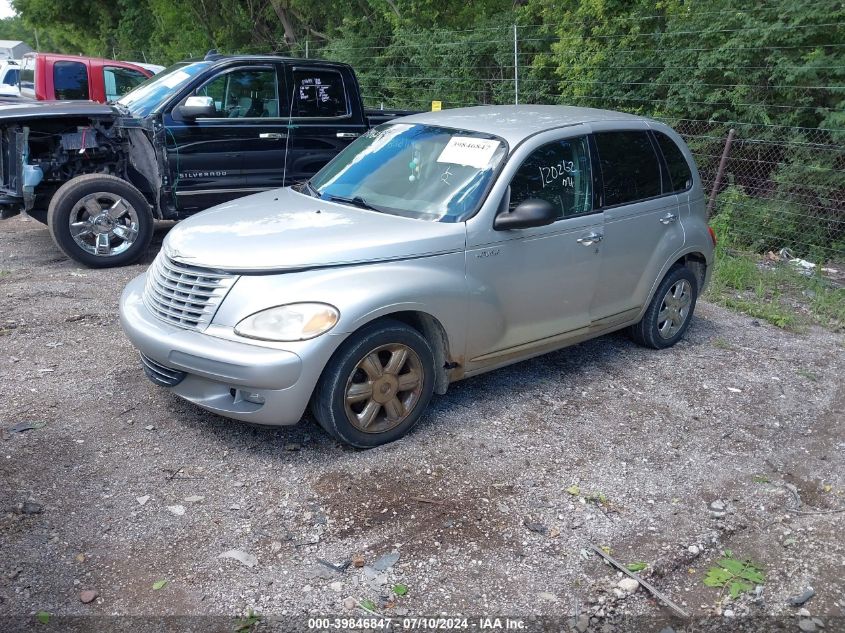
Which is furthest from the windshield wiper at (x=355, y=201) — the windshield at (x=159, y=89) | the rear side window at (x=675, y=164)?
the windshield at (x=159, y=89)

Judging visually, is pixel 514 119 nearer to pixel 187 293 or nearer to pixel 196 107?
pixel 187 293

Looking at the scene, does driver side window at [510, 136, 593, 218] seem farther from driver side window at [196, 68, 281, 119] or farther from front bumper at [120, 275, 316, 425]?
driver side window at [196, 68, 281, 119]

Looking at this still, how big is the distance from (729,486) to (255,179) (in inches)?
232

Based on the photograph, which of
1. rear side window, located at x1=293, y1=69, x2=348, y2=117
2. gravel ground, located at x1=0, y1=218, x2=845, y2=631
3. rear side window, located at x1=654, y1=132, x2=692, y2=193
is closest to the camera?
gravel ground, located at x1=0, y1=218, x2=845, y2=631

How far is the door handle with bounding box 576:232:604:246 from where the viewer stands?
524 cm

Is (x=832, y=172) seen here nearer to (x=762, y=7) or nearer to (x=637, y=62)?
(x=762, y=7)

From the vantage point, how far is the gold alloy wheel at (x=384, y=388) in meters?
4.33

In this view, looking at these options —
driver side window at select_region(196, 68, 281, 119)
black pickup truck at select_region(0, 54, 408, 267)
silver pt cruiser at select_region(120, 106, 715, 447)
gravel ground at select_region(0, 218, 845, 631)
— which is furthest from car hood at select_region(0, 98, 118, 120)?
silver pt cruiser at select_region(120, 106, 715, 447)

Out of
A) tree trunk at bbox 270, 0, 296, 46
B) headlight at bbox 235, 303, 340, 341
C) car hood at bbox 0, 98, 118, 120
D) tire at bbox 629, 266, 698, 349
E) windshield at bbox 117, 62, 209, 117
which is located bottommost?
tire at bbox 629, 266, 698, 349

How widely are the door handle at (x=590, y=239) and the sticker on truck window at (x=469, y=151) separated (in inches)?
32.0

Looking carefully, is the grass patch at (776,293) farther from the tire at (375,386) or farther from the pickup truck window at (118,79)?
the pickup truck window at (118,79)

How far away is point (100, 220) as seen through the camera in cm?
787

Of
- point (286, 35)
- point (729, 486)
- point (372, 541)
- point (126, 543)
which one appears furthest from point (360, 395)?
point (286, 35)

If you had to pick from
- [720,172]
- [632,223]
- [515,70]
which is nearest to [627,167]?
[632,223]
